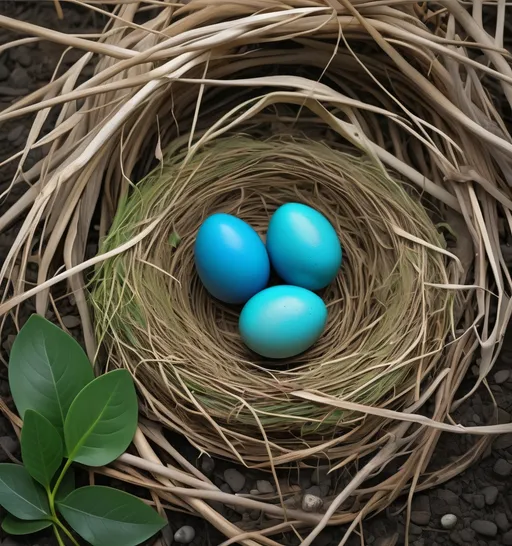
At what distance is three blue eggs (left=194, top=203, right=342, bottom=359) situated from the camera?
3.48ft

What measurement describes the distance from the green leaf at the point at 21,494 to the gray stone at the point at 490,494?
0.65 metres

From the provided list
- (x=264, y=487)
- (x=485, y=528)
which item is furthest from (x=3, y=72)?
(x=485, y=528)

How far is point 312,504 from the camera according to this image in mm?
974

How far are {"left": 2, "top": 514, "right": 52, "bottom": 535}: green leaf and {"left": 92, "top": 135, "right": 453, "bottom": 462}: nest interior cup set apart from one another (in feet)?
0.72

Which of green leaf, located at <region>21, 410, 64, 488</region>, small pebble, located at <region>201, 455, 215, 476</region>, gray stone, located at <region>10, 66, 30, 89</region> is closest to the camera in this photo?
green leaf, located at <region>21, 410, 64, 488</region>

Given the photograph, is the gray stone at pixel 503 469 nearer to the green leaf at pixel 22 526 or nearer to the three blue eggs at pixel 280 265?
the three blue eggs at pixel 280 265

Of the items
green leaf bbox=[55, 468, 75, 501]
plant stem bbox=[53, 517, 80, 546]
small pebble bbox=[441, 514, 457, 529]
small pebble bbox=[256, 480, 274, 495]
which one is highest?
green leaf bbox=[55, 468, 75, 501]

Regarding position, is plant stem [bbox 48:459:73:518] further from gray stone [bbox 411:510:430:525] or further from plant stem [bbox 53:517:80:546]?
gray stone [bbox 411:510:430:525]

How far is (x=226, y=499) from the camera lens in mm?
960

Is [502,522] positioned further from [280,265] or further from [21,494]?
[21,494]

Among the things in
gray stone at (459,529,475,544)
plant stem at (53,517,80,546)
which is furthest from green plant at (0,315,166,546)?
gray stone at (459,529,475,544)

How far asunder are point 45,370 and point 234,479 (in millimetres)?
330

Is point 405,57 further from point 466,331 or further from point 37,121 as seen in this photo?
point 37,121

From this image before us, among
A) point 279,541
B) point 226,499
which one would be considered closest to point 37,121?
point 226,499
